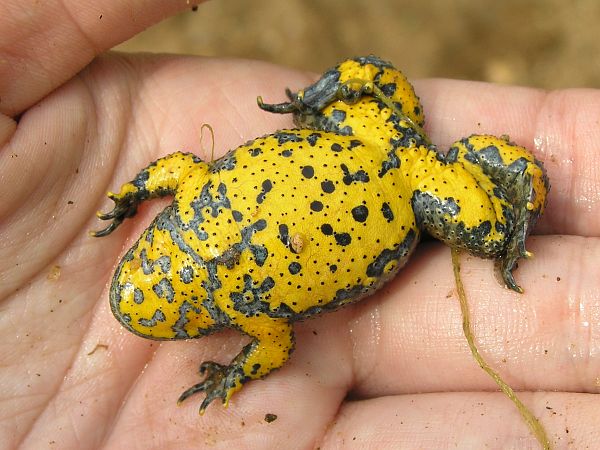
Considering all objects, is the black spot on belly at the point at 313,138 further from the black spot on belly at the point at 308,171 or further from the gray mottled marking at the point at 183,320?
the gray mottled marking at the point at 183,320

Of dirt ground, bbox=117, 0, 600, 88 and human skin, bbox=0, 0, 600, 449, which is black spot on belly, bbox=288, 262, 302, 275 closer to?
human skin, bbox=0, 0, 600, 449

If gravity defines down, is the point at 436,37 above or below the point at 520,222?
below

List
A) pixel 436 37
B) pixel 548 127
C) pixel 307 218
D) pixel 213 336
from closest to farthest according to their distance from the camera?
1. pixel 307 218
2. pixel 213 336
3. pixel 548 127
4. pixel 436 37

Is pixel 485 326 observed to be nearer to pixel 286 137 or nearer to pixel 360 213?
pixel 360 213

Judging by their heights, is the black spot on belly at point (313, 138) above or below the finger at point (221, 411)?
above

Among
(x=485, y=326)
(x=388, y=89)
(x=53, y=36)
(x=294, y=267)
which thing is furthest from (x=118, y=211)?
(x=485, y=326)

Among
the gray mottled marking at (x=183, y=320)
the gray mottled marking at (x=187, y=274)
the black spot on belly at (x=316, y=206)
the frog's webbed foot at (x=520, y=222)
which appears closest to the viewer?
the black spot on belly at (x=316, y=206)

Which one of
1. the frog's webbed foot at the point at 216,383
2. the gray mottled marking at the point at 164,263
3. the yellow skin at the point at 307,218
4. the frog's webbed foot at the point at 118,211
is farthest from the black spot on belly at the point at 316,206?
the frog's webbed foot at the point at 118,211
